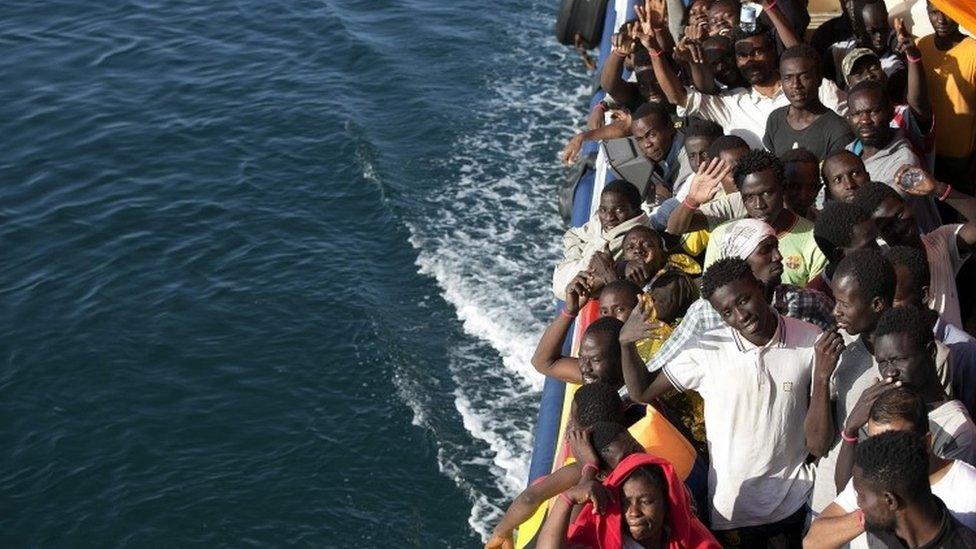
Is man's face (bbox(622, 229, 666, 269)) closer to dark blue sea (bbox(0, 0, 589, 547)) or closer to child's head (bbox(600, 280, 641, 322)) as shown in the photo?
child's head (bbox(600, 280, 641, 322))

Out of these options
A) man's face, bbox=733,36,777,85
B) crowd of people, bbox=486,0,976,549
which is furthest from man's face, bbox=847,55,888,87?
man's face, bbox=733,36,777,85

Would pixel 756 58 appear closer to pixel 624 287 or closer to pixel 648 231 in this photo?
pixel 648 231

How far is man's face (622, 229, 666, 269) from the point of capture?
A: 5.71m

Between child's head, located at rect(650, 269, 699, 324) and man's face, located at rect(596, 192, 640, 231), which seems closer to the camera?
child's head, located at rect(650, 269, 699, 324)

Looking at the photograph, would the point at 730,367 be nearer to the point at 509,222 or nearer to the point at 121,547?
the point at 121,547

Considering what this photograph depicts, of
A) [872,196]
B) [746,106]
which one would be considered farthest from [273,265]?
[872,196]

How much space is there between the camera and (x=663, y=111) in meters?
6.87

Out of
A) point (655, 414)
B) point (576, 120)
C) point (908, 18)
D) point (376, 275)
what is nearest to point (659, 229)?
point (655, 414)

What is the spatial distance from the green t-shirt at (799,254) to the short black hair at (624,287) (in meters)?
0.32

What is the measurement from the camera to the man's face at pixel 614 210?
632cm

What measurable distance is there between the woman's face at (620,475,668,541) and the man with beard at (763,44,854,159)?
2.68 metres

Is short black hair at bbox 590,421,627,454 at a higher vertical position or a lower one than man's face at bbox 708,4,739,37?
lower

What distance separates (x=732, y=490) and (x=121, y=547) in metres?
4.73

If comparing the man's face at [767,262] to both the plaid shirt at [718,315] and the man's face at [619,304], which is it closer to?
the plaid shirt at [718,315]
